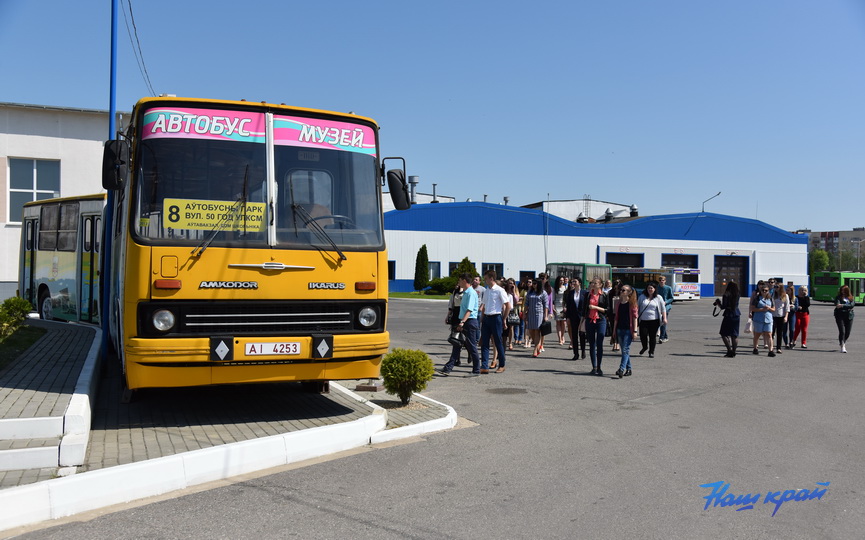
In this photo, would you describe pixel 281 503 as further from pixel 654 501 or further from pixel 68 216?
pixel 68 216

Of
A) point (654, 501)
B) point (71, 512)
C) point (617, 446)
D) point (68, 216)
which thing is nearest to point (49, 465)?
point (71, 512)

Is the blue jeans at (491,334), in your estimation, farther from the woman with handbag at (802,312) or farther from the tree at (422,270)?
the tree at (422,270)

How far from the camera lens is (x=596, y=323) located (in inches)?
497

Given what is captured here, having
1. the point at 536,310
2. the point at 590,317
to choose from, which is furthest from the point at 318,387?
the point at 536,310

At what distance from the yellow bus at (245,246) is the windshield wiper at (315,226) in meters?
0.01

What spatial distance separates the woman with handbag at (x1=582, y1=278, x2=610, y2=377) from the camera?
12.5 metres

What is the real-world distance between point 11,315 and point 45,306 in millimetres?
6377

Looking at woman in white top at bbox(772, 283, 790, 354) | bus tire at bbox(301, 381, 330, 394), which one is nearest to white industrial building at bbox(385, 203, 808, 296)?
woman in white top at bbox(772, 283, 790, 354)

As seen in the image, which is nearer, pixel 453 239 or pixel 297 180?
pixel 297 180

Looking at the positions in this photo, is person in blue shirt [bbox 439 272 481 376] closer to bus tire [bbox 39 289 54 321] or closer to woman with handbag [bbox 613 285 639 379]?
woman with handbag [bbox 613 285 639 379]

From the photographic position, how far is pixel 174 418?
7.94 metres

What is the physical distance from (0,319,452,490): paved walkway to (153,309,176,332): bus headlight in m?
1.07

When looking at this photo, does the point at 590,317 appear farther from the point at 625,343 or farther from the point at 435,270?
the point at 435,270

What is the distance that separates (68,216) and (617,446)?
589 inches
